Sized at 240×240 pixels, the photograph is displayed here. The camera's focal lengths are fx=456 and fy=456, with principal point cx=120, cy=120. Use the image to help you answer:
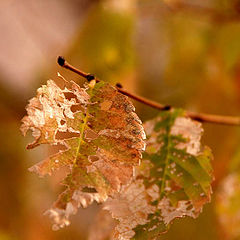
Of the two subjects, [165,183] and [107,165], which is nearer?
[107,165]

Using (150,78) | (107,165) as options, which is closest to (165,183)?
(107,165)

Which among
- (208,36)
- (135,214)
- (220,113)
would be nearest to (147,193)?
(135,214)

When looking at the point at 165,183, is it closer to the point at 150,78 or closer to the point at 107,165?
the point at 107,165

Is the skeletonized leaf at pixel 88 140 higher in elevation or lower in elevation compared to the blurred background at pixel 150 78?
lower

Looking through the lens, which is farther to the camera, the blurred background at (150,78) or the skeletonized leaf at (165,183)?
the blurred background at (150,78)

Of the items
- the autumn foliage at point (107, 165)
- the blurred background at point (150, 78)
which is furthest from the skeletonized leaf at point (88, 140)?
the blurred background at point (150, 78)

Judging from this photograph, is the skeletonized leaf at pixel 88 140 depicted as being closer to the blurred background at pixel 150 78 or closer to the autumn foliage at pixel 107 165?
the autumn foliage at pixel 107 165
